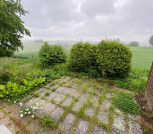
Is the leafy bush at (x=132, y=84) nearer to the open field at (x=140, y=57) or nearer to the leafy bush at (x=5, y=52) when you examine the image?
the open field at (x=140, y=57)

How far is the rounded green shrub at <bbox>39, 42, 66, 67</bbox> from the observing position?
16.0 ft

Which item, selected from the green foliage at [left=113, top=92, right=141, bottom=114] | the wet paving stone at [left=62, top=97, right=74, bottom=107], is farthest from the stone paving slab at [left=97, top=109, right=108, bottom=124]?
the wet paving stone at [left=62, top=97, right=74, bottom=107]

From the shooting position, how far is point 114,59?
3.19 metres

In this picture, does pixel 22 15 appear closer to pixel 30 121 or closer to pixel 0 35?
pixel 0 35

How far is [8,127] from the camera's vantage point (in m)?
1.57

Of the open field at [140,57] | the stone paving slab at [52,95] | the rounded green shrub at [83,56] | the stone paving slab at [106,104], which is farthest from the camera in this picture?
the open field at [140,57]

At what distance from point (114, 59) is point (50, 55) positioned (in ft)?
11.2

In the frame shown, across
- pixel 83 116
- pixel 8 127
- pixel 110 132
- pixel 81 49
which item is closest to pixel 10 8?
pixel 81 49

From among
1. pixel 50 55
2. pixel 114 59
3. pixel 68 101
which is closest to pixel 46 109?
pixel 68 101

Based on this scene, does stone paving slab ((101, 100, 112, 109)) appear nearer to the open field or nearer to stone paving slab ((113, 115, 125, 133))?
stone paving slab ((113, 115, 125, 133))

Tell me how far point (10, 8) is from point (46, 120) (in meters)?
10.2

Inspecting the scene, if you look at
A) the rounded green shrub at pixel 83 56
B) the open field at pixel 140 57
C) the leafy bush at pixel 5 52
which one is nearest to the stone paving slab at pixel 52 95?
the rounded green shrub at pixel 83 56

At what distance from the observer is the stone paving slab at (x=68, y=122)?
5.13ft

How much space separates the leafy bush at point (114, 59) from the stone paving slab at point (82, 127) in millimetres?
2161
